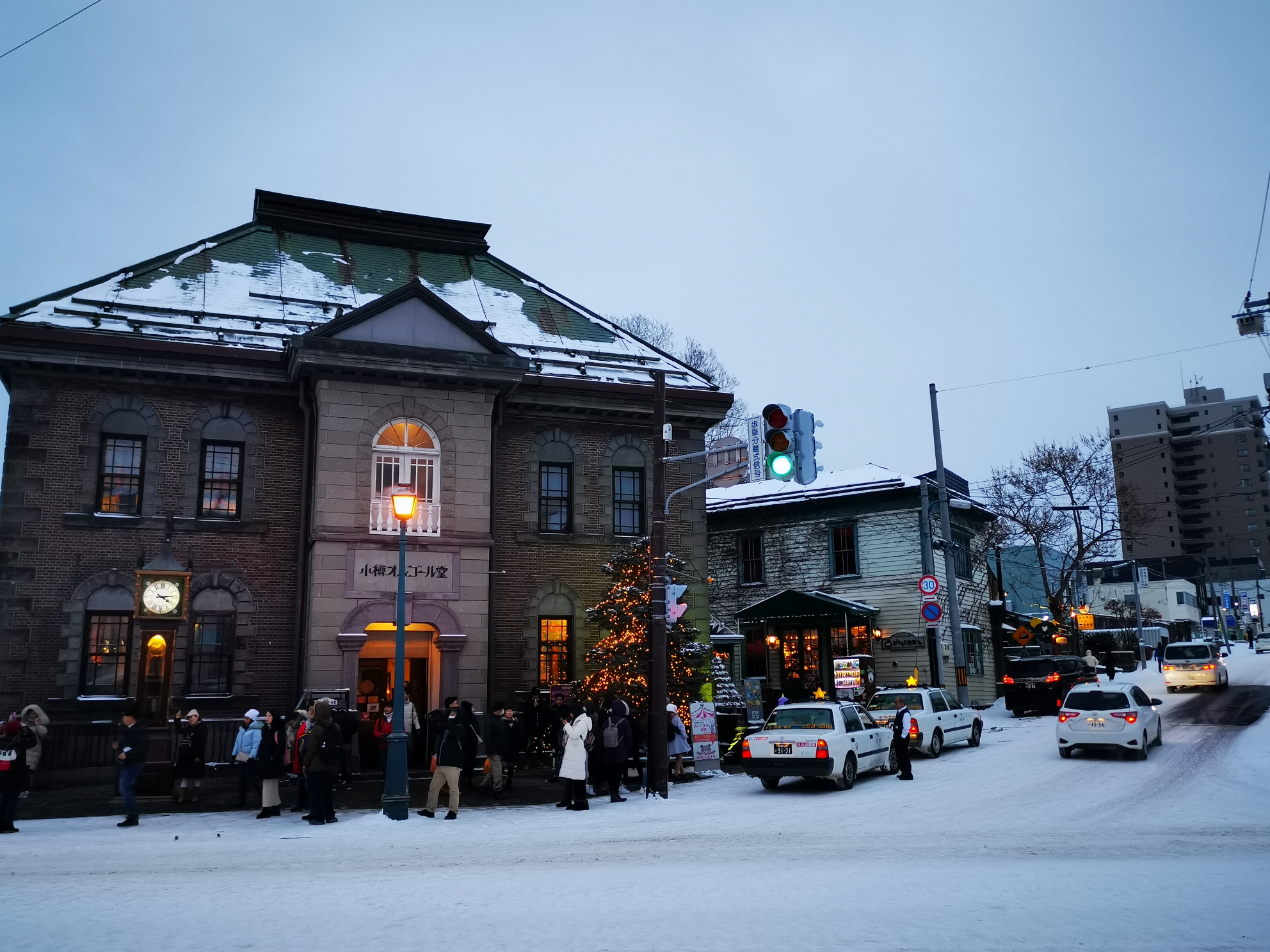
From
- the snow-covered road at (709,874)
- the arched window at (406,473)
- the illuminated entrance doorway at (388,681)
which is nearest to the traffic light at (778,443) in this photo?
the snow-covered road at (709,874)

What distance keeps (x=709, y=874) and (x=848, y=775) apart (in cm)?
866

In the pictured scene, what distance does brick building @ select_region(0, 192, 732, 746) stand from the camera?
2256 cm

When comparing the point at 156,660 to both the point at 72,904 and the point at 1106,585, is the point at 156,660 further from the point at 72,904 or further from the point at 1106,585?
the point at 1106,585

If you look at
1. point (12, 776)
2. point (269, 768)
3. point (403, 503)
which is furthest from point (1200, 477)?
point (12, 776)

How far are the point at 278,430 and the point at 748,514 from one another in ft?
75.8

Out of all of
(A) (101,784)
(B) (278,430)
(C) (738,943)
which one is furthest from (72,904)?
(B) (278,430)

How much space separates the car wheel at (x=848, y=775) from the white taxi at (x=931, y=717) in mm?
2701

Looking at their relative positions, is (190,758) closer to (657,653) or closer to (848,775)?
(657,653)

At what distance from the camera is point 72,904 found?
31.0 feet

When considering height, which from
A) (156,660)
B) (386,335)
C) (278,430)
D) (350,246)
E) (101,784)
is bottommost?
(101,784)

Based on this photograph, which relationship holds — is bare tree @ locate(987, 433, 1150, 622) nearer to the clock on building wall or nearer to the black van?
the black van

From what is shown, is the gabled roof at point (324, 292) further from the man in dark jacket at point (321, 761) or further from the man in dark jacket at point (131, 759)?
the man in dark jacket at point (321, 761)

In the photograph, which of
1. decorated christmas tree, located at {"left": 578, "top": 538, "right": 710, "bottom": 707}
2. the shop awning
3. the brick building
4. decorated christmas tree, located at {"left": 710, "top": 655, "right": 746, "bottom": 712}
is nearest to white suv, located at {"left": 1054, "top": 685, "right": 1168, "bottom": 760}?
decorated christmas tree, located at {"left": 578, "top": 538, "right": 710, "bottom": 707}

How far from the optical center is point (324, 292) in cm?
2733
